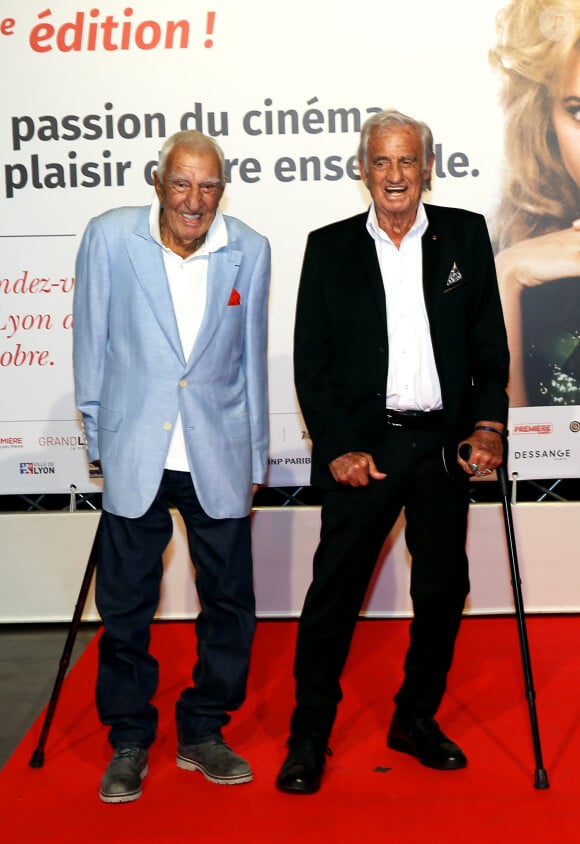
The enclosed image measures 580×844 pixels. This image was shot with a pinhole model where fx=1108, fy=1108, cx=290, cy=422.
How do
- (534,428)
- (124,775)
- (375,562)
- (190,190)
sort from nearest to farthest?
1. (190,190)
2. (124,775)
3. (375,562)
4. (534,428)

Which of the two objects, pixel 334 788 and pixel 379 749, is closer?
pixel 334 788

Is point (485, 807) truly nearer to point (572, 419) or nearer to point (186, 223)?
point (186, 223)

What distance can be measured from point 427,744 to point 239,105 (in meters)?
2.77

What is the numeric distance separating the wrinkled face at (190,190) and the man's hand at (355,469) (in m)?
0.77

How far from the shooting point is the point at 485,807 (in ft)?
10.2

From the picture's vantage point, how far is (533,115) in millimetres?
4715

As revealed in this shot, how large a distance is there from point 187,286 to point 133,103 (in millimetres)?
1806

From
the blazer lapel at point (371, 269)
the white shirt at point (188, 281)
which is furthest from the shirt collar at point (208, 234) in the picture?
the blazer lapel at point (371, 269)

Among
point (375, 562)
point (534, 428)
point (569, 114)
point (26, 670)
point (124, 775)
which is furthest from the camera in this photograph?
point (534, 428)

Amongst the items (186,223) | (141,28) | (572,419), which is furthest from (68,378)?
(572,419)

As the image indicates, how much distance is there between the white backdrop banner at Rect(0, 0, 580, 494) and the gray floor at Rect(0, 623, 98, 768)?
4.91 feet

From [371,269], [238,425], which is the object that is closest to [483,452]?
[371,269]

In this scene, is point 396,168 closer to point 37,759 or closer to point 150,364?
point 150,364

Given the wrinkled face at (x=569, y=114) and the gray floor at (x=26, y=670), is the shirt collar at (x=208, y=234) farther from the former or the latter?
the wrinkled face at (x=569, y=114)
